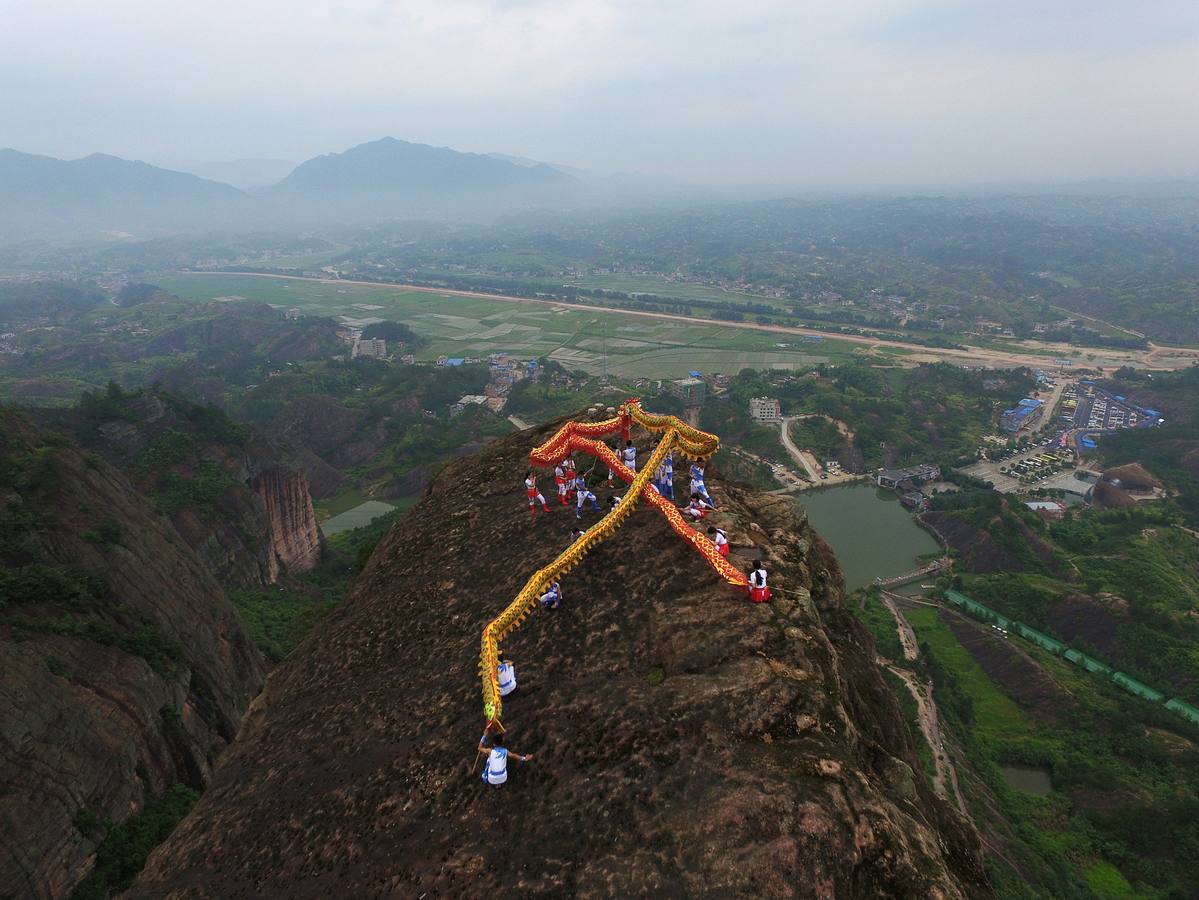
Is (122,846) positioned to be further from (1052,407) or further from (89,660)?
(1052,407)

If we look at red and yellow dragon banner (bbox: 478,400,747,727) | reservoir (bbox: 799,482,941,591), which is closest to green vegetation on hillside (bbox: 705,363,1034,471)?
reservoir (bbox: 799,482,941,591)

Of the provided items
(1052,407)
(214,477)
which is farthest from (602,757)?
(1052,407)

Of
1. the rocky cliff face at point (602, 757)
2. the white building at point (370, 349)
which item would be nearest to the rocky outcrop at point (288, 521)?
the rocky cliff face at point (602, 757)

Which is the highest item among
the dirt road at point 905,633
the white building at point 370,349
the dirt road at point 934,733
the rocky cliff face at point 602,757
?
the rocky cliff face at point 602,757

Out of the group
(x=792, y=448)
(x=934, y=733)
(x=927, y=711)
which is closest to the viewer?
(x=934, y=733)

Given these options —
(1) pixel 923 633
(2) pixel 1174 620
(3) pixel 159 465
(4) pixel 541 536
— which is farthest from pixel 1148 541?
(3) pixel 159 465

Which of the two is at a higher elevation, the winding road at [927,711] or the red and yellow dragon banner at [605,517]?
the red and yellow dragon banner at [605,517]

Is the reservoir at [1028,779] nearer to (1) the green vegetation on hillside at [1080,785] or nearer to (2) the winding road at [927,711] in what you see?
(1) the green vegetation on hillside at [1080,785]
